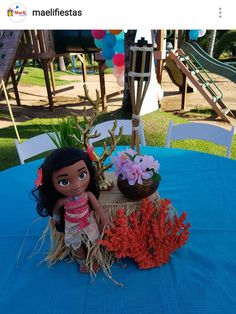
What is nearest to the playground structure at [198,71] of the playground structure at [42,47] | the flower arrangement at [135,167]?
the playground structure at [42,47]

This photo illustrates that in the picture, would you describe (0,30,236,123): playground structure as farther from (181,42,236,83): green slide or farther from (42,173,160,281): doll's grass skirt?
(42,173,160,281): doll's grass skirt

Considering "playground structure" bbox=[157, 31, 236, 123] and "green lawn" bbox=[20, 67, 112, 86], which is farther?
"green lawn" bbox=[20, 67, 112, 86]

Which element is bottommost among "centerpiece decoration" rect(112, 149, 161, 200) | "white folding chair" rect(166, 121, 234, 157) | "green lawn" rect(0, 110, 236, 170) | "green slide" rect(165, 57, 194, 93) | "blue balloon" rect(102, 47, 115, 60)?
"green lawn" rect(0, 110, 236, 170)

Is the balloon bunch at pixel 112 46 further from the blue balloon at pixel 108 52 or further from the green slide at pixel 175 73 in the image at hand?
the green slide at pixel 175 73

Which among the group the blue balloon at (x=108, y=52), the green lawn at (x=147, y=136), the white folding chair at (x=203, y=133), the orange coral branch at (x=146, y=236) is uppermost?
the blue balloon at (x=108, y=52)

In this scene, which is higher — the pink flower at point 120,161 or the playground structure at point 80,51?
the pink flower at point 120,161

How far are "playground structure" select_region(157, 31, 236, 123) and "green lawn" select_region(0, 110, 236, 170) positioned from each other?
0.67 metres

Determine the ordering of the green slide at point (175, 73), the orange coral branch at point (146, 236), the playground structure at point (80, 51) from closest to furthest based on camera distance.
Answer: the orange coral branch at point (146, 236) < the playground structure at point (80, 51) < the green slide at point (175, 73)

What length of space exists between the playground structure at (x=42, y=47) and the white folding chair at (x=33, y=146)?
1968 mm

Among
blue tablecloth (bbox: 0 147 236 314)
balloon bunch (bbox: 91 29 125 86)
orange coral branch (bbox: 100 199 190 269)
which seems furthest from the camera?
balloon bunch (bbox: 91 29 125 86)

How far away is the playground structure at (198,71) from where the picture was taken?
4.93 meters

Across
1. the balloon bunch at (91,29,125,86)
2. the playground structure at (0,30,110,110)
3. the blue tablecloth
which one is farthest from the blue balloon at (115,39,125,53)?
the blue tablecloth

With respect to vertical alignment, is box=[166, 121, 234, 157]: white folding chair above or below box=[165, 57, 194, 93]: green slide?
above

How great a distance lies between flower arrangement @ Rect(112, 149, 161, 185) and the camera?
996 mm
